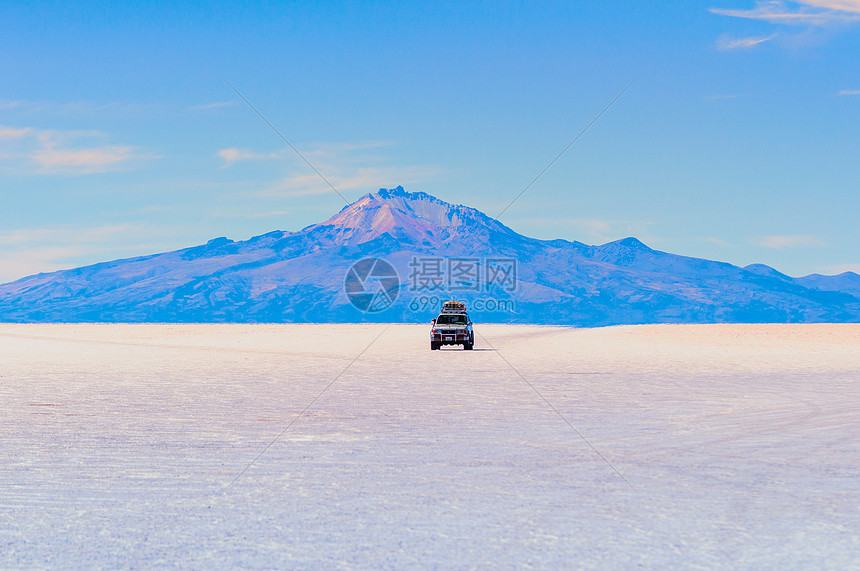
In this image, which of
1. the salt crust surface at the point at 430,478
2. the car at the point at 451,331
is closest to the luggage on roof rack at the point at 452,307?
the car at the point at 451,331

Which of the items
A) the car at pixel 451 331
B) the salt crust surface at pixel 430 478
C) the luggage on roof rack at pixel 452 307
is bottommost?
the salt crust surface at pixel 430 478

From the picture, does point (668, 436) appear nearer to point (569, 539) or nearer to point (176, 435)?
point (569, 539)

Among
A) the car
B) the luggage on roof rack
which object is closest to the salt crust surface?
the car

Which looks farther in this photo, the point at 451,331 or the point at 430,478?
the point at 451,331

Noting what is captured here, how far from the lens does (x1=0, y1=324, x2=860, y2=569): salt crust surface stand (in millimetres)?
8305

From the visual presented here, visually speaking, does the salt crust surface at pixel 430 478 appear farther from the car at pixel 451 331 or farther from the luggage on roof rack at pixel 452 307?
the luggage on roof rack at pixel 452 307

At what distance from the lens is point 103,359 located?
41.4 meters

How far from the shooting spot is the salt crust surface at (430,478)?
8.30m

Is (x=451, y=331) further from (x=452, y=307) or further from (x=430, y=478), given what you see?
(x=430, y=478)

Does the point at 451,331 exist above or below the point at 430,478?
above

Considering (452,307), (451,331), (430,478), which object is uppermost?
(452,307)

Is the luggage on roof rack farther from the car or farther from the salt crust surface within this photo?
the salt crust surface

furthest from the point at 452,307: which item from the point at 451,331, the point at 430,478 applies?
the point at 430,478

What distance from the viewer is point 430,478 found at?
11.7 meters
